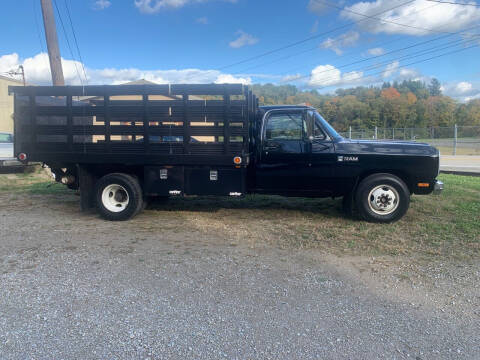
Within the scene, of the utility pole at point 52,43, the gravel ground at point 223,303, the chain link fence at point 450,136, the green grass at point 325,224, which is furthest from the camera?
the chain link fence at point 450,136

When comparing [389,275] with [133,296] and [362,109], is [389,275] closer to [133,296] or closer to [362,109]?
[133,296]

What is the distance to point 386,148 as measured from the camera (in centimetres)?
611

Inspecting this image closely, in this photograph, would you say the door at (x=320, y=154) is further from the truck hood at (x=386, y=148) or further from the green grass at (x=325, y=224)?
the green grass at (x=325, y=224)

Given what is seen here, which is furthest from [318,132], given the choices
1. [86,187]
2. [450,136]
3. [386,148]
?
[450,136]

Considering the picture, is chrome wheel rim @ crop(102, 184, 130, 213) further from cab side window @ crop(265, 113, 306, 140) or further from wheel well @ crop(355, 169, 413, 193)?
wheel well @ crop(355, 169, 413, 193)

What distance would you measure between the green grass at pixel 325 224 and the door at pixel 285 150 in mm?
778

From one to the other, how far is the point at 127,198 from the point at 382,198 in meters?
4.54

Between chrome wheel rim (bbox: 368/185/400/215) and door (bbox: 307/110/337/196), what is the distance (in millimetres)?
670

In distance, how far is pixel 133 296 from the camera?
3.60 meters

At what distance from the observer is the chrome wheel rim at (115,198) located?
663 cm

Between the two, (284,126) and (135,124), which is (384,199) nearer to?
(284,126)

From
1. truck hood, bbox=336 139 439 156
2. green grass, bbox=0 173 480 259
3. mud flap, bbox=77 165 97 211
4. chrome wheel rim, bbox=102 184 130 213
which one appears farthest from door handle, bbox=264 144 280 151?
mud flap, bbox=77 165 97 211

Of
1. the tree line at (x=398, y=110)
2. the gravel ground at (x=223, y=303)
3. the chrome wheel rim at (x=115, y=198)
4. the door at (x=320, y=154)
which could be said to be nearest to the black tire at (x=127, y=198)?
the chrome wheel rim at (x=115, y=198)

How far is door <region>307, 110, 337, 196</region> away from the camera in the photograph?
6242mm
